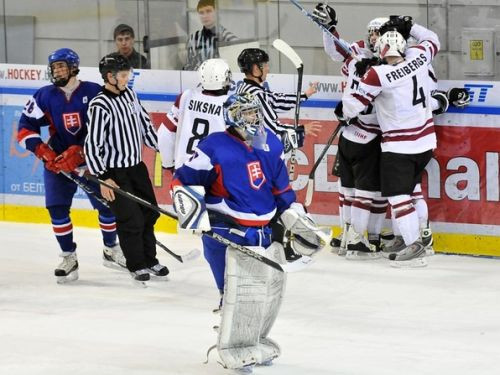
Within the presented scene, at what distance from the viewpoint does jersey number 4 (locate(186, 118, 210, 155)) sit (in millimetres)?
7469

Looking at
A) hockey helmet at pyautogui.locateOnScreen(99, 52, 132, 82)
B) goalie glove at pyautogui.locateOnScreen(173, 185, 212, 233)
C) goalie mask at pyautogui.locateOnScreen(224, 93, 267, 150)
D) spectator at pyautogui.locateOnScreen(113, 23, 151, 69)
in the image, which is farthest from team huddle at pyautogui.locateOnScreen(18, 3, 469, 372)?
spectator at pyautogui.locateOnScreen(113, 23, 151, 69)

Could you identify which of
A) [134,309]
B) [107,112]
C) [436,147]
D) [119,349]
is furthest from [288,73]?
[119,349]

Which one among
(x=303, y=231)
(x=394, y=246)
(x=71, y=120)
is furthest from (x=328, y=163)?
(x=303, y=231)

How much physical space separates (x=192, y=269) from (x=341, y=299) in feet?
3.74

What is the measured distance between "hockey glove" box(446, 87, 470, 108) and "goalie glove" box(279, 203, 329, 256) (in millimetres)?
2708

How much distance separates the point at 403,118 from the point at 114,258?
1792 mm

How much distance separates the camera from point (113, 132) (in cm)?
754

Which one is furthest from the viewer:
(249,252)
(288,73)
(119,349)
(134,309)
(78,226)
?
(78,226)

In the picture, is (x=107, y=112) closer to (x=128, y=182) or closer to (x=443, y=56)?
(x=128, y=182)

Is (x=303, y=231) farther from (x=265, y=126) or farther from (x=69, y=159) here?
(x=69, y=159)

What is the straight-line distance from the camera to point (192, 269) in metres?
8.12

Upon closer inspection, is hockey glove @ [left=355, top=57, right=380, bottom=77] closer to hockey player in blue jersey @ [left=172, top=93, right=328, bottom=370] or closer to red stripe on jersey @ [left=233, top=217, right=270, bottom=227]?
hockey player in blue jersey @ [left=172, top=93, right=328, bottom=370]

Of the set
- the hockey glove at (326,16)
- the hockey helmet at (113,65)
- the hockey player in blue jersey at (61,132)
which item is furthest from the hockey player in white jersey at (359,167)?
the hockey player in blue jersey at (61,132)

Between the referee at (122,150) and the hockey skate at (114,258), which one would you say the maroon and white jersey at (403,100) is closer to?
the referee at (122,150)
